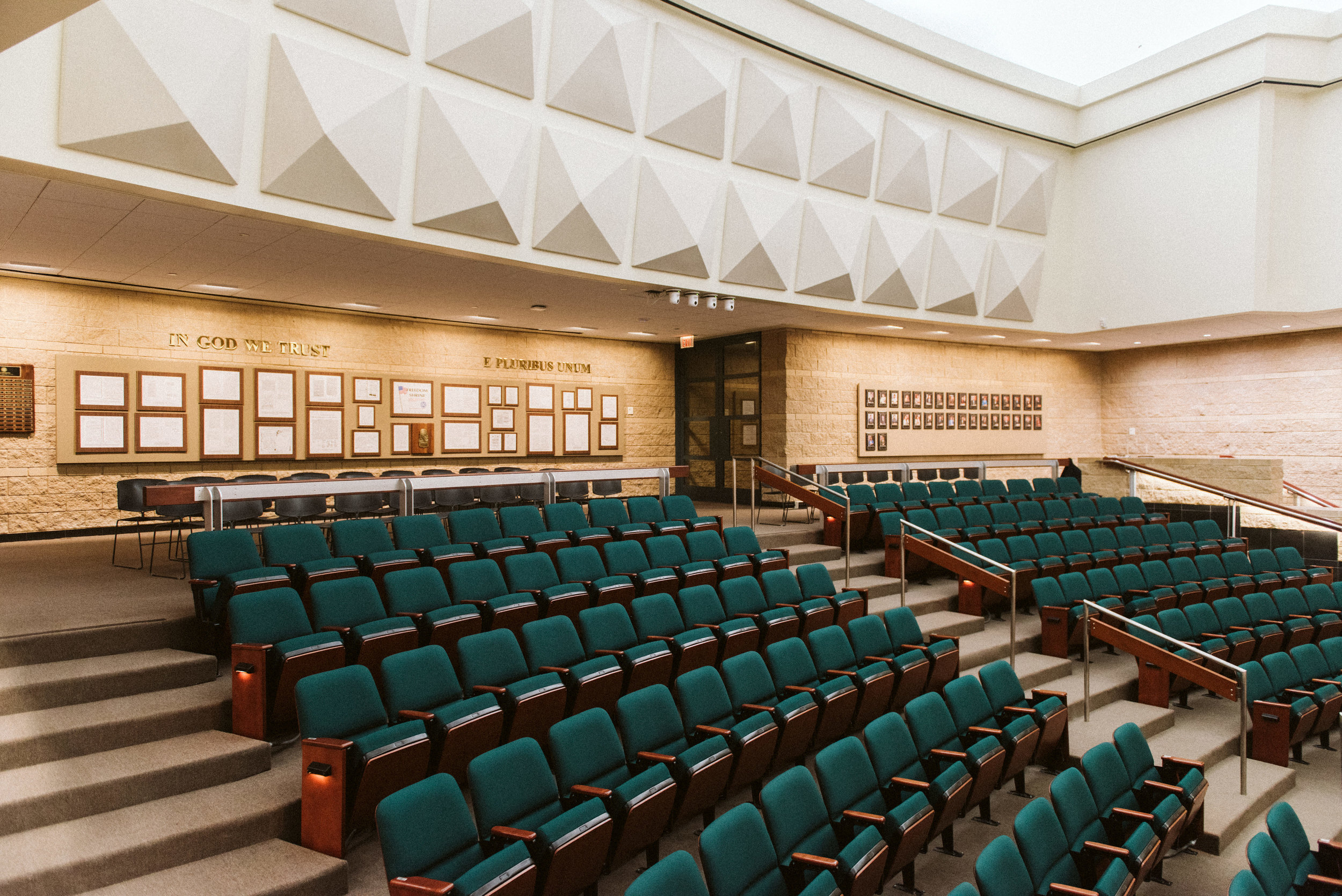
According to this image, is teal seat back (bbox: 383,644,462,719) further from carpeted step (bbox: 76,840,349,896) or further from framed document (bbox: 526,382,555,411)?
framed document (bbox: 526,382,555,411)

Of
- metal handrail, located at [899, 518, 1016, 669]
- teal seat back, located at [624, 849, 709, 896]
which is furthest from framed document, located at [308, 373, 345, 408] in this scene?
teal seat back, located at [624, 849, 709, 896]

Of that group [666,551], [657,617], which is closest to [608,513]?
[666,551]

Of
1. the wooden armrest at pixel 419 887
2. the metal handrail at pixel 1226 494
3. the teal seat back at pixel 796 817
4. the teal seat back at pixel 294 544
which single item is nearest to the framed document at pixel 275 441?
the teal seat back at pixel 294 544

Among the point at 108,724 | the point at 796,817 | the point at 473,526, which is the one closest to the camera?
the point at 796,817

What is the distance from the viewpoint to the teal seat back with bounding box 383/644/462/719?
3340 millimetres

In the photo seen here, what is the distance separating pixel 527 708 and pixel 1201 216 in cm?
1072

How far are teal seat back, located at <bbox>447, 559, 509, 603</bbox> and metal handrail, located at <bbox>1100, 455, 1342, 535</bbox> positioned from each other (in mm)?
9264

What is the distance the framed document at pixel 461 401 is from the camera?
31.4 feet

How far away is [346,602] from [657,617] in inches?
71.0

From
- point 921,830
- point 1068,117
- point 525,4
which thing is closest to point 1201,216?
Answer: point 1068,117

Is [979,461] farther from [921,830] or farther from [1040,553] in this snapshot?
[921,830]

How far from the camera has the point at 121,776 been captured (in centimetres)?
291

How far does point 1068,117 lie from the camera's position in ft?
34.4

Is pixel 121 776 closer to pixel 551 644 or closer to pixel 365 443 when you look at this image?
pixel 551 644
